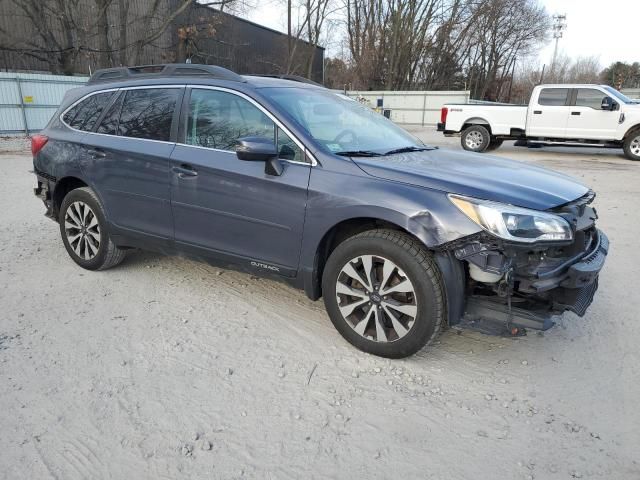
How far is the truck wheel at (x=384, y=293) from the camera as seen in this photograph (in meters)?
2.89

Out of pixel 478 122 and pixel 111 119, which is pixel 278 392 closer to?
pixel 111 119

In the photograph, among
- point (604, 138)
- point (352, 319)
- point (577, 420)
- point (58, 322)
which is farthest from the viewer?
point (604, 138)

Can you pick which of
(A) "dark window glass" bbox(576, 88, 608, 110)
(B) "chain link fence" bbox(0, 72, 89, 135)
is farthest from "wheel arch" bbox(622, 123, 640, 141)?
(B) "chain link fence" bbox(0, 72, 89, 135)

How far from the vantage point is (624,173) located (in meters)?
11.1

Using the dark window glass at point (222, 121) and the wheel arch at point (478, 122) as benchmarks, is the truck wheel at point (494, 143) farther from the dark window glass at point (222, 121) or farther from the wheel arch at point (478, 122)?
the dark window glass at point (222, 121)

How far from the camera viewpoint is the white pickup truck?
13508 millimetres

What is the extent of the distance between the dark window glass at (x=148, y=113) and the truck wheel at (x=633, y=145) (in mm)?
13817

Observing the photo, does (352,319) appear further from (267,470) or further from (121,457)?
(121,457)

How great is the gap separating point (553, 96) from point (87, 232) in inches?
545

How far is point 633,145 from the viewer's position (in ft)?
44.7

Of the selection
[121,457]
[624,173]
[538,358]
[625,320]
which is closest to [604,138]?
[624,173]

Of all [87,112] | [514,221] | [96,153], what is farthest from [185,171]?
[514,221]

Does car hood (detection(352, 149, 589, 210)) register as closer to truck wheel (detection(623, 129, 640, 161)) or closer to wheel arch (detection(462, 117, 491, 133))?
truck wheel (detection(623, 129, 640, 161))

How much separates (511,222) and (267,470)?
1.81 metres
